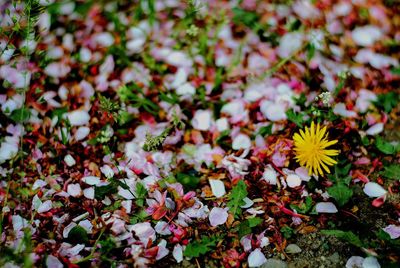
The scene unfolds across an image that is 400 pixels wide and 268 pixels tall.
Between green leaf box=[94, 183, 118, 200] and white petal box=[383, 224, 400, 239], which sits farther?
green leaf box=[94, 183, 118, 200]

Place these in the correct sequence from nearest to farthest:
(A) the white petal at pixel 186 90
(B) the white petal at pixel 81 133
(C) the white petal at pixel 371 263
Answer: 1. (C) the white petal at pixel 371 263
2. (B) the white petal at pixel 81 133
3. (A) the white petal at pixel 186 90

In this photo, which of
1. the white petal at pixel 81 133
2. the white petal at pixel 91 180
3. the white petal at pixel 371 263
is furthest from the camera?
the white petal at pixel 81 133

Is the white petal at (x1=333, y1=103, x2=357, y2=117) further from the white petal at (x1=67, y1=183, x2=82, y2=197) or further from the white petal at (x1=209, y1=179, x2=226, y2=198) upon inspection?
the white petal at (x1=67, y1=183, x2=82, y2=197)

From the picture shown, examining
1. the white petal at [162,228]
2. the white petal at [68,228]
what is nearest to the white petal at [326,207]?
the white petal at [162,228]

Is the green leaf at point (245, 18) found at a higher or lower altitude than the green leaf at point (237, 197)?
higher

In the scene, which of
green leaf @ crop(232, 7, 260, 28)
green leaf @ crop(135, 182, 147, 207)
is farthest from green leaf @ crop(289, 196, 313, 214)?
green leaf @ crop(232, 7, 260, 28)

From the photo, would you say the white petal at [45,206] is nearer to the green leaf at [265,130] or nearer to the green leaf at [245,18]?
the green leaf at [265,130]

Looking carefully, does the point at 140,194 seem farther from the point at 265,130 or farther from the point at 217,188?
the point at 265,130
